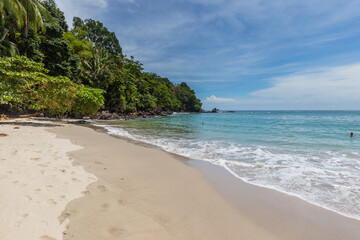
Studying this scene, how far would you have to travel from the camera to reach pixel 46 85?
460 inches

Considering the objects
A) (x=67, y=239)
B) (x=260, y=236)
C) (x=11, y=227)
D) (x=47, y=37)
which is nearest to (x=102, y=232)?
(x=67, y=239)

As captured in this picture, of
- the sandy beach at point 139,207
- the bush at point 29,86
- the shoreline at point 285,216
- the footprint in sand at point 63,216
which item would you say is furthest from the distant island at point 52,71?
the shoreline at point 285,216

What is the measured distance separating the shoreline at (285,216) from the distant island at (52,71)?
11.9 meters

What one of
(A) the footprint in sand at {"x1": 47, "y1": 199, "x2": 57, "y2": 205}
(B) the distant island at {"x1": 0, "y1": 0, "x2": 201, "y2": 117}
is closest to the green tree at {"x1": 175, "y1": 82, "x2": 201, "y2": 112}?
(B) the distant island at {"x1": 0, "y1": 0, "x2": 201, "y2": 117}

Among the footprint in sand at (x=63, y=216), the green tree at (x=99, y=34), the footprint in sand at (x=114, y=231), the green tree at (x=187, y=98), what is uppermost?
the green tree at (x=99, y=34)

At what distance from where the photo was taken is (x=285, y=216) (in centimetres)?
296

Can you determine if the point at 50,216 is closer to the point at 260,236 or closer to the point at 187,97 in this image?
the point at 260,236

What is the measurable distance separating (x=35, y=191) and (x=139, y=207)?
1739mm

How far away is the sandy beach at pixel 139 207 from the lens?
2.20 metres

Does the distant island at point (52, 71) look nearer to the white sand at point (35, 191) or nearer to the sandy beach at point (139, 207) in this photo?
the white sand at point (35, 191)

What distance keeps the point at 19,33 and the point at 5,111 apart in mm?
8750

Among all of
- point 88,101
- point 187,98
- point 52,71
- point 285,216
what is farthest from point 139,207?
point 187,98

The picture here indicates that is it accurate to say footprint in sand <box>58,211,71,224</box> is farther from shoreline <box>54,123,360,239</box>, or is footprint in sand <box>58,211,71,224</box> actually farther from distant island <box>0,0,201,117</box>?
distant island <box>0,0,201,117</box>

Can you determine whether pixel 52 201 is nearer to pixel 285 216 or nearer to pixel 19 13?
pixel 285 216
